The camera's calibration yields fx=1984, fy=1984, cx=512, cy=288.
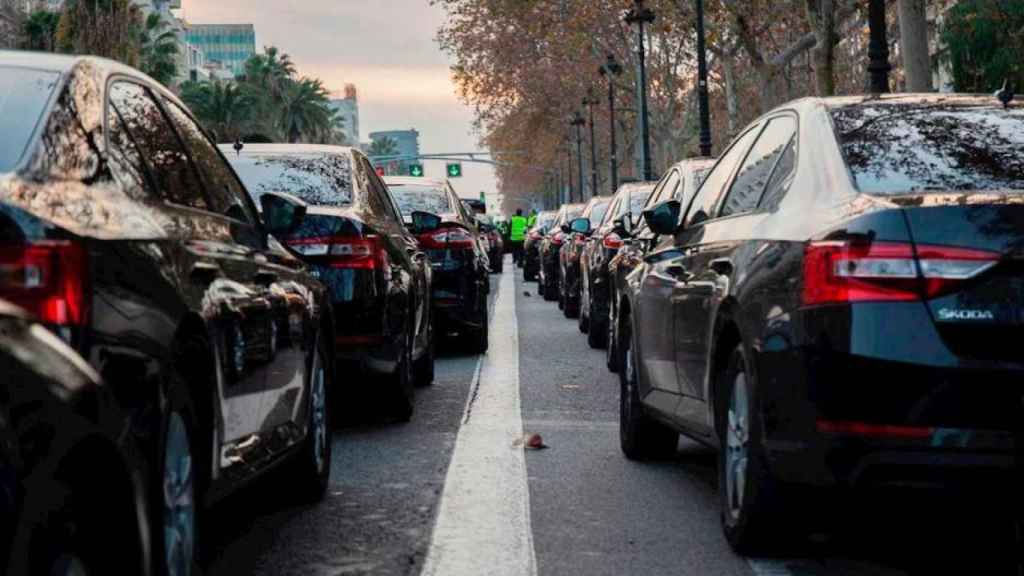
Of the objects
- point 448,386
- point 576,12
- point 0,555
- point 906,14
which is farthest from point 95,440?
point 576,12

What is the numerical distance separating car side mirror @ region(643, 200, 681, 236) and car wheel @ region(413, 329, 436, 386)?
16.2ft

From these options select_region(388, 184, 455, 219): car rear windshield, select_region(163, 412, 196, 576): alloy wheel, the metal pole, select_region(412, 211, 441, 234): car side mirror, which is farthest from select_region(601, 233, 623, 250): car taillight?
the metal pole

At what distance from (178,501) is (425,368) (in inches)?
330

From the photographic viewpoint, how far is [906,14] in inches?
990

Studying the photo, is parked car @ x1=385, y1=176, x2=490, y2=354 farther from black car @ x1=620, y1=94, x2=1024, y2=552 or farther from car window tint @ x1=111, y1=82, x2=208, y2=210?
car window tint @ x1=111, y1=82, x2=208, y2=210

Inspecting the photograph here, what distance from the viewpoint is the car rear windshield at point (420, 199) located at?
17.3 m

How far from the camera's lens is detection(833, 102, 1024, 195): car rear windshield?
615 cm

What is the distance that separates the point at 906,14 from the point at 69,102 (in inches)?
841

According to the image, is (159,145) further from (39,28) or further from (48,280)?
(39,28)

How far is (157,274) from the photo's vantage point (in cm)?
484

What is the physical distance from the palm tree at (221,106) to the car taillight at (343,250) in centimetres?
9682

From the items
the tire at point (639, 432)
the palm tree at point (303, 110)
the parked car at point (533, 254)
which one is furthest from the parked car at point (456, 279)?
the palm tree at point (303, 110)

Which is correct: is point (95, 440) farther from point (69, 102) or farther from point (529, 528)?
point (529, 528)

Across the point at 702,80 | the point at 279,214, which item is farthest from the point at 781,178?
the point at 702,80
